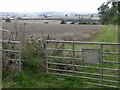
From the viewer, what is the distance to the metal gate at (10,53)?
1087 centimetres

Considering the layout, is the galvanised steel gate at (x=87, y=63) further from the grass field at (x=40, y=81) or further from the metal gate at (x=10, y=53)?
the metal gate at (x=10, y=53)

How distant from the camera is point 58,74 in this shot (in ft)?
35.4

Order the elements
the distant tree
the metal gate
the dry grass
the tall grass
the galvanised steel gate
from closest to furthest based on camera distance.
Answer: the galvanised steel gate < the metal gate < the dry grass < the tall grass < the distant tree

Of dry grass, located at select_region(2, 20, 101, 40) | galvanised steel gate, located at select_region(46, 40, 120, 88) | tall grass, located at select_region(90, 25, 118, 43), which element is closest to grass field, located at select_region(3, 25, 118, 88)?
galvanised steel gate, located at select_region(46, 40, 120, 88)

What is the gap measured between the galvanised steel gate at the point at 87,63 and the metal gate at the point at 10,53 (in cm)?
98

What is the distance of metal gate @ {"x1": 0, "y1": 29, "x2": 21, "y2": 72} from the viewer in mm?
10872

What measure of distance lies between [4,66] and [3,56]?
1.99 ft

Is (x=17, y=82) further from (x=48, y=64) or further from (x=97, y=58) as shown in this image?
(x=97, y=58)

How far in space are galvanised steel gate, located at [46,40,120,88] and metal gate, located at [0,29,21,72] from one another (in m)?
0.98

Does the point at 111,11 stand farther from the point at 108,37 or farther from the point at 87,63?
the point at 87,63

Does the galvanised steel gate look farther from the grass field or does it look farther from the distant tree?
the distant tree

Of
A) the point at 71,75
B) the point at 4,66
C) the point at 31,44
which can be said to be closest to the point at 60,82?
the point at 71,75

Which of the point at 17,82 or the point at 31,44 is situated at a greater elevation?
the point at 31,44

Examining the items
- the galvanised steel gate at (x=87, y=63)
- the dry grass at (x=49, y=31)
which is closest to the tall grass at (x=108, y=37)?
the dry grass at (x=49, y=31)
